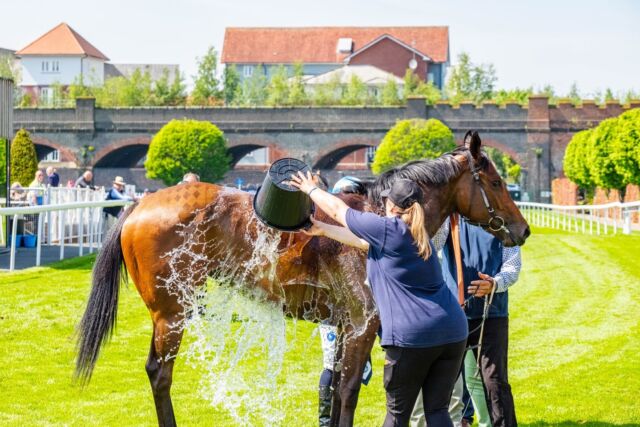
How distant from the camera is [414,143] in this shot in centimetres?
5203

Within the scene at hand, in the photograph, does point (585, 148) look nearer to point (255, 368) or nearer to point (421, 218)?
point (255, 368)

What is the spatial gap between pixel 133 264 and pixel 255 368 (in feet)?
8.36

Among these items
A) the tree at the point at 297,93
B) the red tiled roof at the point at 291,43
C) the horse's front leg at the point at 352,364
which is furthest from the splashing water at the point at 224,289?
the red tiled roof at the point at 291,43

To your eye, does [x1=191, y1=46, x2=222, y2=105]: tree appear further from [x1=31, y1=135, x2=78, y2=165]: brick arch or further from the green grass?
the green grass

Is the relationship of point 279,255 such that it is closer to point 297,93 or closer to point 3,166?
point 3,166

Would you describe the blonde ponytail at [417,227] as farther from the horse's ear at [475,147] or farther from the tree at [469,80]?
the tree at [469,80]

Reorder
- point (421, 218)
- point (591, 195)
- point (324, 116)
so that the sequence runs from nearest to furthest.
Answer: point (421, 218), point (591, 195), point (324, 116)

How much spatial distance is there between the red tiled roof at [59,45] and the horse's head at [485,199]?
95.8 metres

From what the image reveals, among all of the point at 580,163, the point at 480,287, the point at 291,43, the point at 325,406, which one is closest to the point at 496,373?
the point at 480,287

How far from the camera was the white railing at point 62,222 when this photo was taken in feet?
45.7

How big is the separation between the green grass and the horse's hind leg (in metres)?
0.76

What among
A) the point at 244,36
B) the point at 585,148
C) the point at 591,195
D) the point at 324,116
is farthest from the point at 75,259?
the point at 244,36

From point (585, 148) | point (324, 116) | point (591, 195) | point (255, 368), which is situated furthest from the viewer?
point (324, 116)

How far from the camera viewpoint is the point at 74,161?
195 ft
